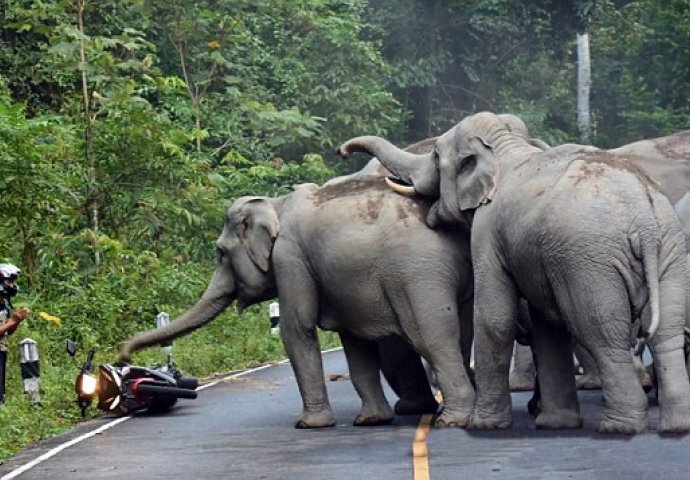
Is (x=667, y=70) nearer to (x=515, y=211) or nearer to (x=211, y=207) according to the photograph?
(x=211, y=207)

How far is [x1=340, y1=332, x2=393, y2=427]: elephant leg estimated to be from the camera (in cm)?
1645

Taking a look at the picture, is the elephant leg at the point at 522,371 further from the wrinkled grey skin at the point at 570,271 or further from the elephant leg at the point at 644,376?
the wrinkled grey skin at the point at 570,271

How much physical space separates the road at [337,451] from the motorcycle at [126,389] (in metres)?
0.19

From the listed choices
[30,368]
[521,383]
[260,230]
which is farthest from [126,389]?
[521,383]

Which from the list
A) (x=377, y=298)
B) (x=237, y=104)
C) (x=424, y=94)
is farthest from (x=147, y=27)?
(x=377, y=298)

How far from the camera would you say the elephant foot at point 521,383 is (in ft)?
64.0

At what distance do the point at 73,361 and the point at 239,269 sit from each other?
209 inches

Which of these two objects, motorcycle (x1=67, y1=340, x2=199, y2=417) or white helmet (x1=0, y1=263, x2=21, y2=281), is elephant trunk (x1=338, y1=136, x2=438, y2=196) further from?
white helmet (x1=0, y1=263, x2=21, y2=281)

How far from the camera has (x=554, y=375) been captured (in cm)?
1521

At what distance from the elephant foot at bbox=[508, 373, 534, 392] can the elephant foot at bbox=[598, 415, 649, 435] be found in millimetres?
5417

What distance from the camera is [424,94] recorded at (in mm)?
43156

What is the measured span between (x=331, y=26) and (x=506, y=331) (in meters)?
23.4

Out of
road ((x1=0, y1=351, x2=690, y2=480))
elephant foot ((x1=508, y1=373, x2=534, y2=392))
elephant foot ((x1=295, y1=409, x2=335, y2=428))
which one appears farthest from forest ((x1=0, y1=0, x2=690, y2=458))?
elephant foot ((x1=508, y1=373, x2=534, y2=392))

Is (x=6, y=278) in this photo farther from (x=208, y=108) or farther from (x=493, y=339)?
(x=208, y=108)
